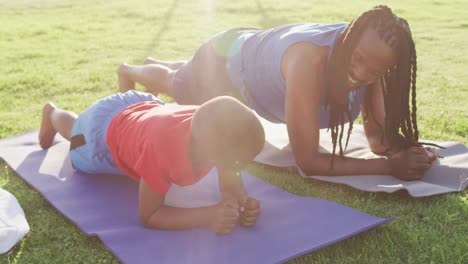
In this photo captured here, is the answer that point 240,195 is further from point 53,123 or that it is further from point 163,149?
point 53,123

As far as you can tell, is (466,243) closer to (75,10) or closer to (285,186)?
(285,186)

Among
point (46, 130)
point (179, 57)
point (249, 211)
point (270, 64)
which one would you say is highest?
point (270, 64)

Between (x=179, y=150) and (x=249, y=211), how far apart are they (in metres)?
0.48

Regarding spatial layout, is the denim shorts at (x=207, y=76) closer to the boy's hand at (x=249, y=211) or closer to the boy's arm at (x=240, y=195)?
the boy's arm at (x=240, y=195)

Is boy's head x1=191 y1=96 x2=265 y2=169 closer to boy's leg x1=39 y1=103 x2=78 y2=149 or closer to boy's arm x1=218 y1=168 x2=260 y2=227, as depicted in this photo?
boy's arm x1=218 y1=168 x2=260 y2=227

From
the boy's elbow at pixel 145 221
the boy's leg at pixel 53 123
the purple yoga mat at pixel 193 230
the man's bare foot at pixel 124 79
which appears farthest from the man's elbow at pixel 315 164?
the man's bare foot at pixel 124 79

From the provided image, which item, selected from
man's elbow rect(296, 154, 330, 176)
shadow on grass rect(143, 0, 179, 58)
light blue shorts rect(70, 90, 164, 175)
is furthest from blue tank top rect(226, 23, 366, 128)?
shadow on grass rect(143, 0, 179, 58)

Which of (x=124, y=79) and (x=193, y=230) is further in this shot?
(x=124, y=79)

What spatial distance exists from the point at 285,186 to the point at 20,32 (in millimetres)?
7948

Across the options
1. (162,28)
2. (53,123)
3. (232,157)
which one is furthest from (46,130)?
(162,28)

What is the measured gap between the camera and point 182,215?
2787mm

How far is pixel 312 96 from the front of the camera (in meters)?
3.19

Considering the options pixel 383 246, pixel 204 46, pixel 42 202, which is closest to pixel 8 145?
pixel 42 202

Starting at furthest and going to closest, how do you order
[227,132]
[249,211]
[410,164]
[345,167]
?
1. [345,167]
2. [410,164]
3. [249,211]
4. [227,132]
